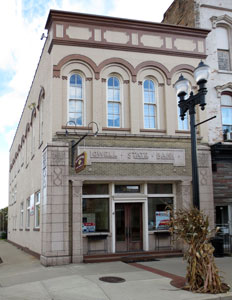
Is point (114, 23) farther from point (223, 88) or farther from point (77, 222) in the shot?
point (77, 222)

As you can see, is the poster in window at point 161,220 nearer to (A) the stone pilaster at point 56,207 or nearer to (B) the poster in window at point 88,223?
(B) the poster in window at point 88,223

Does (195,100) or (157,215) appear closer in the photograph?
(195,100)

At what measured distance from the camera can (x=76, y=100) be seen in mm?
15383

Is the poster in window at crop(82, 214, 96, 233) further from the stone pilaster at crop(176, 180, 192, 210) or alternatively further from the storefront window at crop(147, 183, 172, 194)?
the stone pilaster at crop(176, 180, 192, 210)

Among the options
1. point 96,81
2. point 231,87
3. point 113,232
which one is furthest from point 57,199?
point 231,87

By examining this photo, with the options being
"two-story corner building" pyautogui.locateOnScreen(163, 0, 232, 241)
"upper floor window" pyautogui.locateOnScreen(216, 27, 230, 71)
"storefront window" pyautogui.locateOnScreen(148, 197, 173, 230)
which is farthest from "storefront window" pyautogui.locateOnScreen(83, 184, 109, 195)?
"upper floor window" pyautogui.locateOnScreen(216, 27, 230, 71)

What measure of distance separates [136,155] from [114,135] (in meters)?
1.26

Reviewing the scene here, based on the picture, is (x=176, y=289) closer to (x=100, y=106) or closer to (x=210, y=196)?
(x=210, y=196)

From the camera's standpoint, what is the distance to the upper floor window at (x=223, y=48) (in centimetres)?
1798

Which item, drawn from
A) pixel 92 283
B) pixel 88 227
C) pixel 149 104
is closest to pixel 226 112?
pixel 149 104

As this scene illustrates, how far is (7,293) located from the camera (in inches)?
359

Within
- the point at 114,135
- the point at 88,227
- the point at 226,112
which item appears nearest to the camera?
the point at 88,227

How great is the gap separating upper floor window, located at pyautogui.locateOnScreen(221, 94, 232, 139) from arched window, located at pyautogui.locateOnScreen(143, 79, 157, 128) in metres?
3.47

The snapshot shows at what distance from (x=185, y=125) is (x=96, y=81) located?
4490mm
